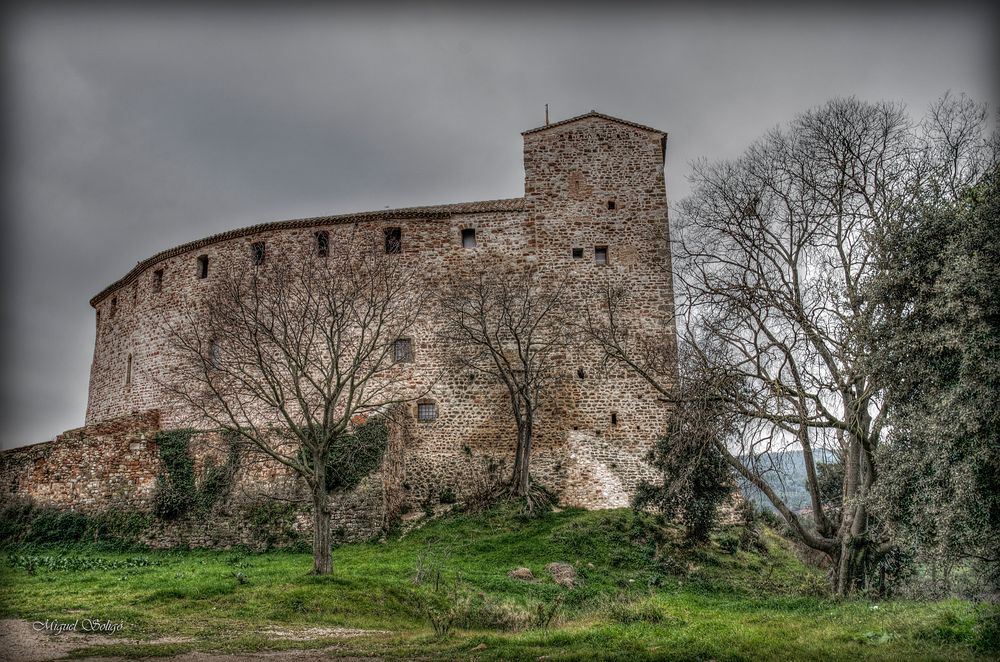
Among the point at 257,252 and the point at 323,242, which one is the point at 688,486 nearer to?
the point at 323,242

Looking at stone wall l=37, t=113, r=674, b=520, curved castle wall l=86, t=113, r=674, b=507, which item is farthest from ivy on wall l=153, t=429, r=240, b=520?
curved castle wall l=86, t=113, r=674, b=507

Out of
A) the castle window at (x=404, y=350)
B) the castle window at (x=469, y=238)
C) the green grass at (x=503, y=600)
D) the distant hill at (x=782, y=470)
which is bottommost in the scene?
the green grass at (x=503, y=600)

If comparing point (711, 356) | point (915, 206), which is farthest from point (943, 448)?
point (711, 356)

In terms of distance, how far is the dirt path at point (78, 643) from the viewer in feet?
30.5

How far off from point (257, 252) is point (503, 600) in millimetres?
18931

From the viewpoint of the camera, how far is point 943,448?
35.3 feet

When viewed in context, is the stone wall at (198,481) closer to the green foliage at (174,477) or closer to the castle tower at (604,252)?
the green foliage at (174,477)

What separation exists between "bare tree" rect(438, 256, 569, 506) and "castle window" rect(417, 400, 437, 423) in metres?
1.70

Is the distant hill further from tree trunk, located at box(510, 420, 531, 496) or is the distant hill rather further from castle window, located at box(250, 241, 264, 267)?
castle window, located at box(250, 241, 264, 267)

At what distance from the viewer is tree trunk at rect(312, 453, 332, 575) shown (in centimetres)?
1523

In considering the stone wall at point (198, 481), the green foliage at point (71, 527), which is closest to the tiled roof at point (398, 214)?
the stone wall at point (198, 481)

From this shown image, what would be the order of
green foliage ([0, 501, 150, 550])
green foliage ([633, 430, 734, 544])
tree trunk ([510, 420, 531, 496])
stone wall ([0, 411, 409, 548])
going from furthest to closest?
1. tree trunk ([510, 420, 531, 496])
2. green foliage ([0, 501, 150, 550])
3. stone wall ([0, 411, 409, 548])
4. green foliage ([633, 430, 734, 544])

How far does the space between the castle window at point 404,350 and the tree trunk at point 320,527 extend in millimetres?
9897

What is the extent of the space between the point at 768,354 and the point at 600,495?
32.6ft
